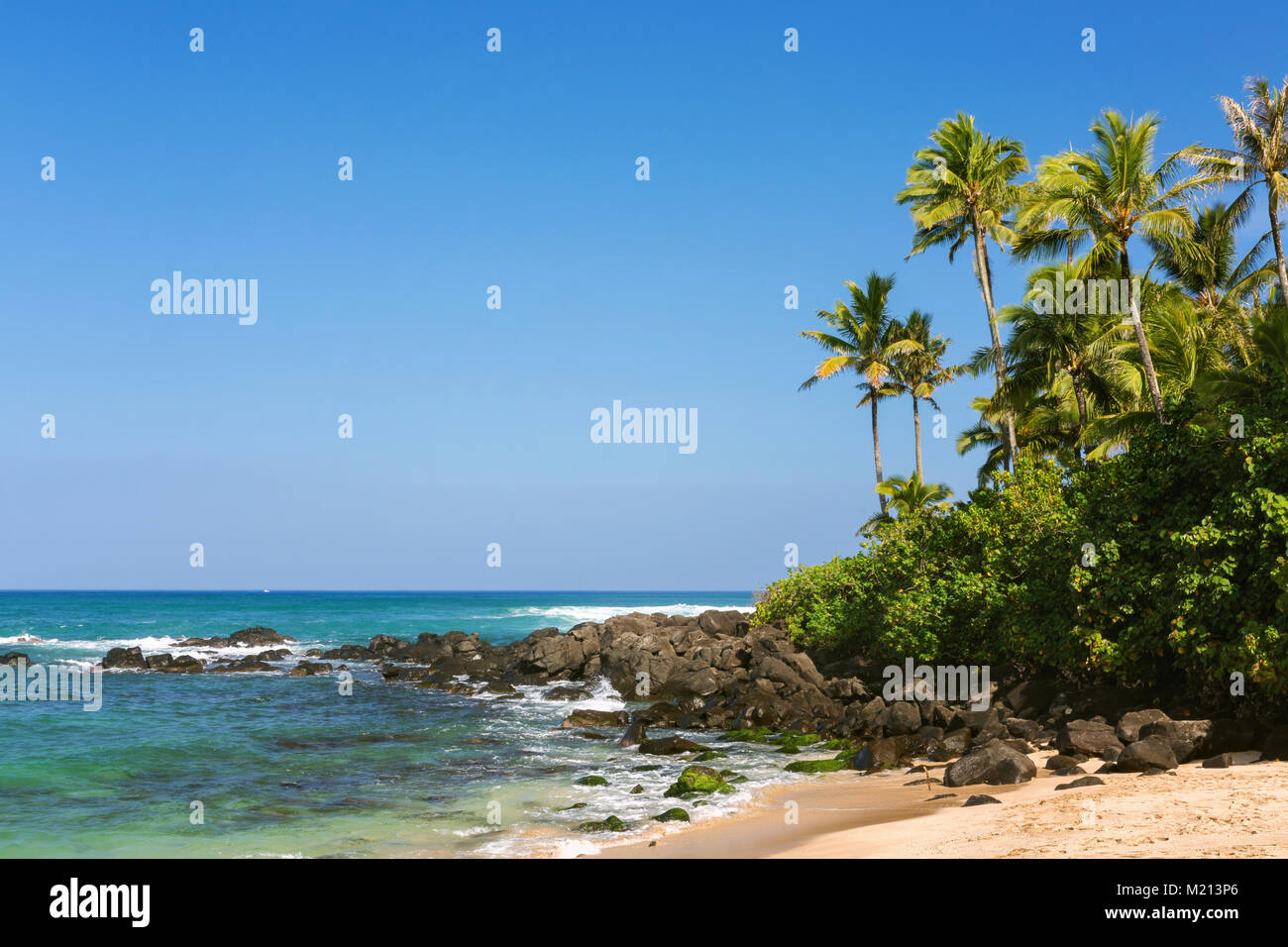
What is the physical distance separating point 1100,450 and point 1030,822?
2193cm

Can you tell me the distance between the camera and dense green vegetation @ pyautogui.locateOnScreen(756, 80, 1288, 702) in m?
15.3

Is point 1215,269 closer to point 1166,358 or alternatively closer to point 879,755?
point 1166,358

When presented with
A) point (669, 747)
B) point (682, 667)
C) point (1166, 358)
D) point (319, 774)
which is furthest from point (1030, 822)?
point (682, 667)

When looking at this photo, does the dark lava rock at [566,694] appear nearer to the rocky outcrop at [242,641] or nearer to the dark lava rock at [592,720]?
the dark lava rock at [592,720]

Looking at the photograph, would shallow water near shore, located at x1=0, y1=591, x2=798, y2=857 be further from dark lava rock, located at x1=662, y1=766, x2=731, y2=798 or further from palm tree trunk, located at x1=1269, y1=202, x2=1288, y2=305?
palm tree trunk, located at x1=1269, y1=202, x2=1288, y2=305

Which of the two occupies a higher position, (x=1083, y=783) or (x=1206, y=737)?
(x=1206, y=737)

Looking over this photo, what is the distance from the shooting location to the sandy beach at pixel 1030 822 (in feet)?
32.3

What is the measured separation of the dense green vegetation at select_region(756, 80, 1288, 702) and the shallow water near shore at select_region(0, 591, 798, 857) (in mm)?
6988

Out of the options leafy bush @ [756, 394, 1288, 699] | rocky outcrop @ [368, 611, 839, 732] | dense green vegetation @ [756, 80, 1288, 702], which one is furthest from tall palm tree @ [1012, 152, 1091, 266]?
rocky outcrop @ [368, 611, 839, 732]

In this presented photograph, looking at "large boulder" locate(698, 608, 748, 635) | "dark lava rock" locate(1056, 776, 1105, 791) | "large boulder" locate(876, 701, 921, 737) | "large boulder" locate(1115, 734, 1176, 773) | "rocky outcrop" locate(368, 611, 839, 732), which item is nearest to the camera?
"dark lava rock" locate(1056, 776, 1105, 791)

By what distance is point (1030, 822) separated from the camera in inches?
454

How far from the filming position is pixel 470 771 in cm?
Answer: 1969

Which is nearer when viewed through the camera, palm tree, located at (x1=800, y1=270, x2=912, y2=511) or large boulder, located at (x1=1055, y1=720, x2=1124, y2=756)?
large boulder, located at (x1=1055, y1=720, x2=1124, y2=756)
